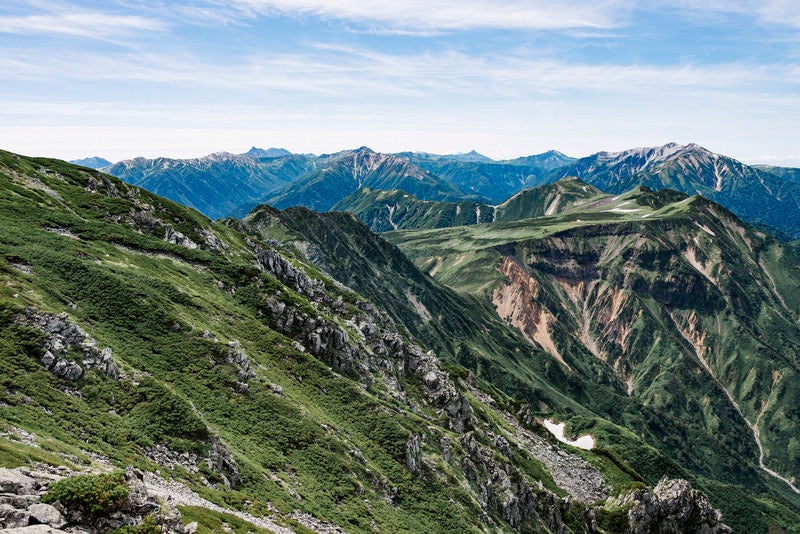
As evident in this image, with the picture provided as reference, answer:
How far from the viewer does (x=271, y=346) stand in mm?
87188

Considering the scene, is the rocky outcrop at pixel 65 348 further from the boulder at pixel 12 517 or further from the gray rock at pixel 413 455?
the gray rock at pixel 413 455

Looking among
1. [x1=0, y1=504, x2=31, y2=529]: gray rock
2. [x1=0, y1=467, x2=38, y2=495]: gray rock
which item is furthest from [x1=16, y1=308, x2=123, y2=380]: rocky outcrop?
[x1=0, y1=504, x2=31, y2=529]: gray rock

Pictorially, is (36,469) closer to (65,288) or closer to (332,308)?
(65,288)

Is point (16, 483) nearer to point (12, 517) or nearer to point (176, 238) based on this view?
point (12, 517)

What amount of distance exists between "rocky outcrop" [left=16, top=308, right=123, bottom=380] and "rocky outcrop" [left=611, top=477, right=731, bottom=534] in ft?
374

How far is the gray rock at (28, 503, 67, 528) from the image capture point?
27.4m

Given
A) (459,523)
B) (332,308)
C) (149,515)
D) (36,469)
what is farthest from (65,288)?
(332,308)

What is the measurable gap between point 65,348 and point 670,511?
134 metres

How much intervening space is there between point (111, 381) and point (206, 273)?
49.0 meters

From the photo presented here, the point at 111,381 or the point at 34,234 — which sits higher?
the point at 34,234

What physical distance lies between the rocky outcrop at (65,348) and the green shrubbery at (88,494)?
2694cm

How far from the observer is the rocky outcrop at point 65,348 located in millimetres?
52906

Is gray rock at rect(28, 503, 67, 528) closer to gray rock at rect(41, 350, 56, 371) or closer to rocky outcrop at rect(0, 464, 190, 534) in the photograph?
rocky outcrop at rect(0, 464, 190, 534)

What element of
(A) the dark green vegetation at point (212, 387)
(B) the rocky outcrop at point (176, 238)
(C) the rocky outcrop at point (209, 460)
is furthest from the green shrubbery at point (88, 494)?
(B) the rocky outcrop at point (176, 238)
